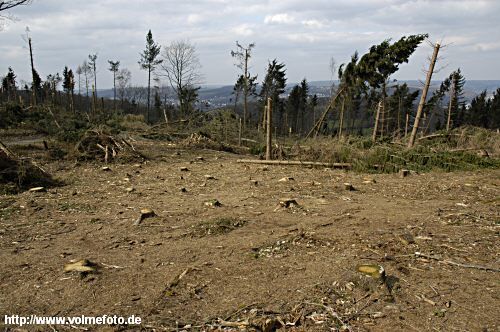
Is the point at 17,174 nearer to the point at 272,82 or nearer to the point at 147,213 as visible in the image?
the point at 147,213

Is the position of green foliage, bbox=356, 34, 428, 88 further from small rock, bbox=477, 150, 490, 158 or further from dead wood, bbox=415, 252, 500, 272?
dead wood, bbox=415, 252, 500, 272

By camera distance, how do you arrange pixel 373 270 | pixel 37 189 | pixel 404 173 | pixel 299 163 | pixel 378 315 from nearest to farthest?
1. pixel 378 315
2. pixel 373 270
3. pixel 37 189
4. pixel 404 173
5. pixel 299 163

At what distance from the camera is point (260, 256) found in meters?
3.57

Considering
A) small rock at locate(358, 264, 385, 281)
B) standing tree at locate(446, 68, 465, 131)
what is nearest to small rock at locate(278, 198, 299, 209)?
small rock at locate(358, 264, 385, 281)

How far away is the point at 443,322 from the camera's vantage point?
96.1 inches

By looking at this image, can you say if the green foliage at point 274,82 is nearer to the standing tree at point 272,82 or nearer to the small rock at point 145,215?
the standing tree at point 272,82

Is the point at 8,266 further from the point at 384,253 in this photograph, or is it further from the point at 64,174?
the point at 64,174

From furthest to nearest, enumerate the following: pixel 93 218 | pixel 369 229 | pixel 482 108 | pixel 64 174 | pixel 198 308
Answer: pixel 482 108 → pixel 64 174 → pixel 93 218 → pixel 369 229 → pixel 198 308

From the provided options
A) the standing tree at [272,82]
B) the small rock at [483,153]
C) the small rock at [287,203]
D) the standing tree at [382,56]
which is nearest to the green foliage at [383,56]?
the standing tree at [382,56]

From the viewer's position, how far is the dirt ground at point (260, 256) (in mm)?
2600

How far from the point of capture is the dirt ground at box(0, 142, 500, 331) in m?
2.60

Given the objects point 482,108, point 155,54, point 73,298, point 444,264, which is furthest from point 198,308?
point 482,108

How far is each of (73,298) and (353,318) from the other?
2223mm

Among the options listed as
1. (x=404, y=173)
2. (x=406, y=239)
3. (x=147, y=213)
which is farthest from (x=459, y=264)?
(x=404, y=173)
